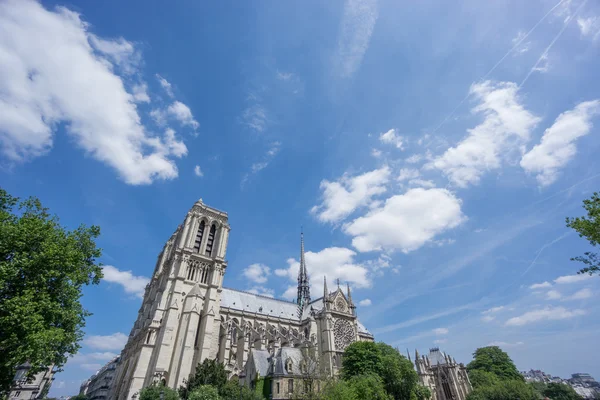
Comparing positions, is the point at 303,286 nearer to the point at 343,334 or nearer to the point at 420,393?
the point at 343,334

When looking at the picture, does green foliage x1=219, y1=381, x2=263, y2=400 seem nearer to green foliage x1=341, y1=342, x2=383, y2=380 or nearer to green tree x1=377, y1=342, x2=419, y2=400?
green foliage x1=341, y1=342, x2=383, y2=380

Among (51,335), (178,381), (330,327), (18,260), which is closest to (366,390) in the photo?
(330,327)

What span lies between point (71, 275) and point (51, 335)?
3.90m

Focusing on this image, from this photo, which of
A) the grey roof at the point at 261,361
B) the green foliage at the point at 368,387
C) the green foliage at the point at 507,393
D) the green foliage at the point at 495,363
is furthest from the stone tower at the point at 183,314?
the green foliage at the point at 495,363

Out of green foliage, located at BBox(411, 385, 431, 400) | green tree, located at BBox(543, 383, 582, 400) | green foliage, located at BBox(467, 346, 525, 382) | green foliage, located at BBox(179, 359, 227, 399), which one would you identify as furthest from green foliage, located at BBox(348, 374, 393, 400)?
green tree, located at BBox(543, 383, 582, 400)

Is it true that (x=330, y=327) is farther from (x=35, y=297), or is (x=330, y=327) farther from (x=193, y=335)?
(x=35, y=297)

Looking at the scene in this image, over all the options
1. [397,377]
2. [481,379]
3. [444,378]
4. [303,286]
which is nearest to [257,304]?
[303,286]

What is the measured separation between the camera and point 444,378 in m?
51.1

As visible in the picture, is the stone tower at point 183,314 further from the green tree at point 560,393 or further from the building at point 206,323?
the green tree at point 560,393

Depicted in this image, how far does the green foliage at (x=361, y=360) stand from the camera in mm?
33969

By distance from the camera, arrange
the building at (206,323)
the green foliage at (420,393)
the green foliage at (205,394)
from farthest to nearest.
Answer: the green foliage at (420,393), the building at (206,323), the green foliage at (205,394)

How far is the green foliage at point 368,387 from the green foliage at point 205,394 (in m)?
12.5

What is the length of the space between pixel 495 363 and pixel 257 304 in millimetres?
49067

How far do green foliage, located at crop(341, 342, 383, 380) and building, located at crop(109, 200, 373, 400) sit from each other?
102 inches
